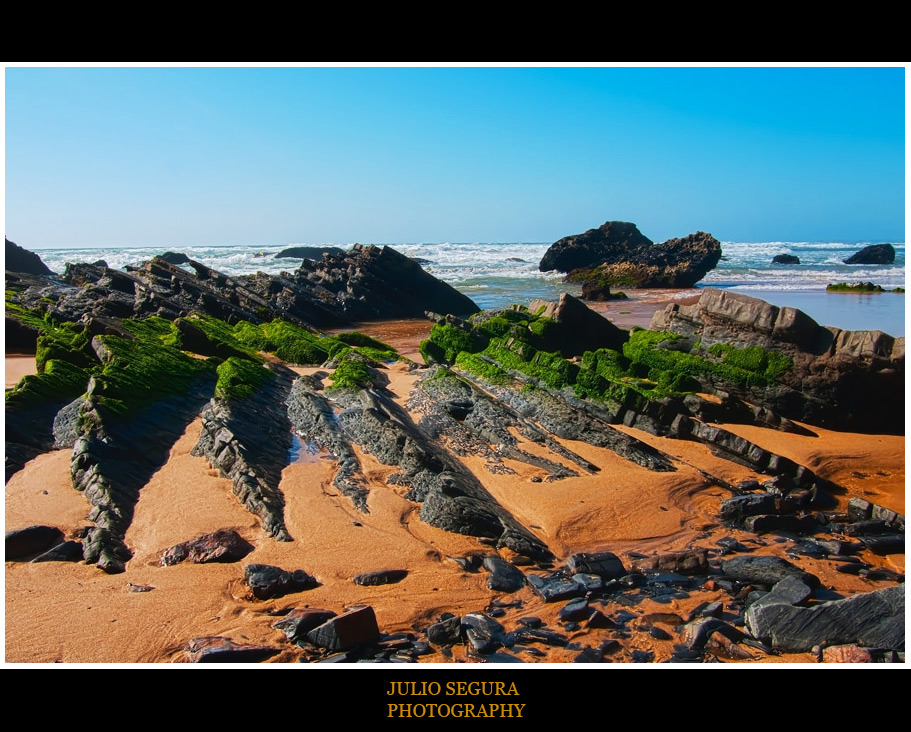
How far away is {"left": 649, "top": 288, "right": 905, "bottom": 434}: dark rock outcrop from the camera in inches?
410

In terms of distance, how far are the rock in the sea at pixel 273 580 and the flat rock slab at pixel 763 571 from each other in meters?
4.07

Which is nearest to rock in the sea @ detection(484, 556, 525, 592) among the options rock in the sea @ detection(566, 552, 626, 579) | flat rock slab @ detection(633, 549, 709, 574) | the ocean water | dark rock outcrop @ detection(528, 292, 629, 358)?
rock in the sea @ detection(566, 552, 626, 579)

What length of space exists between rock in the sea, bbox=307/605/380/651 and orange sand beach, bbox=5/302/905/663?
199 millimetres

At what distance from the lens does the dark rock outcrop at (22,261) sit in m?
30.7

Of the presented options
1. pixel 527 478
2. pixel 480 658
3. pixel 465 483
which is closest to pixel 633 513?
pixel 527 478

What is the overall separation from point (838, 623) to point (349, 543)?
14.4ft

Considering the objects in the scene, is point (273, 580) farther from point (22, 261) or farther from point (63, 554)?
point (22, 261)

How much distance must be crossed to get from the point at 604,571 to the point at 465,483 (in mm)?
2261

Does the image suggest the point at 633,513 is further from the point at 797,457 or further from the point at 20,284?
the point at 20,284

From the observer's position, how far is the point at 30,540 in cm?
A: 559

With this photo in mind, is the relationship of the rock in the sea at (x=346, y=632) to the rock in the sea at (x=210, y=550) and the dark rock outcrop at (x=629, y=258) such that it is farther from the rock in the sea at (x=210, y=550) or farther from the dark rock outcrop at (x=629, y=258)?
the dark rock outcrop at (x=629, y=258)

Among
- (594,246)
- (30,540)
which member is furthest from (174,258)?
(30,540)

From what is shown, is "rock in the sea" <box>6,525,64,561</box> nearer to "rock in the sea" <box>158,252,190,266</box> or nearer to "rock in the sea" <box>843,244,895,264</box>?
"rock in the sea" <box>158,252,190,266</box>

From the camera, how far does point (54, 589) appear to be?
498 centimetres
